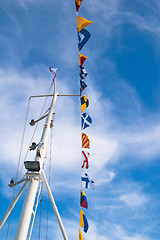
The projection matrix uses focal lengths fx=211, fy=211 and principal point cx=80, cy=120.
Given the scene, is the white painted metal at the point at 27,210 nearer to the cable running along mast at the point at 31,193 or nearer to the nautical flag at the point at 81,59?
the cable running along mast at the point at 31,193

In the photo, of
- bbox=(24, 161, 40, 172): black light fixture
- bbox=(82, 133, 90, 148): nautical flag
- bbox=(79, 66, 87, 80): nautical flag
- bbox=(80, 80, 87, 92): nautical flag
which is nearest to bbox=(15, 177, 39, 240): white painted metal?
bbox=(24, 161, 40, 172): black light fixture

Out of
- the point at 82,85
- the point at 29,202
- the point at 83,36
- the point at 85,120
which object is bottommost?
the point at 29,202

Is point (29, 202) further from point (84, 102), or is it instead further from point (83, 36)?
point (83, 36)

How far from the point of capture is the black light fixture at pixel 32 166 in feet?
36.4

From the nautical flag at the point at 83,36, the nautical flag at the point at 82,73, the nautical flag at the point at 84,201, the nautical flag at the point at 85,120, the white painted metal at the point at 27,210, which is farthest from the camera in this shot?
the nautical flag at the point at 82,73

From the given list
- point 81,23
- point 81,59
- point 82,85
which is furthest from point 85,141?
point 81,23

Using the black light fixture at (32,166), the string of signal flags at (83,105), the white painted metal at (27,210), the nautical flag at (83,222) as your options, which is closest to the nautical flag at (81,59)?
the string of signal flags at (83,105)

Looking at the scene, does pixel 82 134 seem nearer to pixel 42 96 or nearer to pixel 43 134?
pixel 43 134

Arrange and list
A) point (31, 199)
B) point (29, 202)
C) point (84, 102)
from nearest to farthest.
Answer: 1. point (29, 202)
2. point (31, 199)
3. point (84, 102)

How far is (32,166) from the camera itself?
36.8ft

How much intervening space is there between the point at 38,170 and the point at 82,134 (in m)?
4.90

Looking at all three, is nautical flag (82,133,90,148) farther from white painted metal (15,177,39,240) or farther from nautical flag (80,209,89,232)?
white painted metal (15,177,39,240)

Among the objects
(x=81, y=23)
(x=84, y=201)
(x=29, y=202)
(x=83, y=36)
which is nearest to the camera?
(x=29, y=202)

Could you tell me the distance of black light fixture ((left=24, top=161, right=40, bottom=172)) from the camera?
36.4 ft
